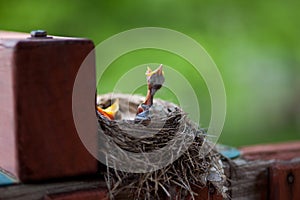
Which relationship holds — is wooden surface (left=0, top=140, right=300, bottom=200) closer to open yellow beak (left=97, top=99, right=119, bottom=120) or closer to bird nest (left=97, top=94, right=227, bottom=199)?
bird nest (left=97, top=94, right=227, bottom=199)

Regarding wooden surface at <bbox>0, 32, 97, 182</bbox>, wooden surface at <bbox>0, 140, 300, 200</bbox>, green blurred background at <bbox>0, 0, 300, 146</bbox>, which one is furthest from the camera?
green blurred background at <bbox>0, 0, 300, 146</bbox>

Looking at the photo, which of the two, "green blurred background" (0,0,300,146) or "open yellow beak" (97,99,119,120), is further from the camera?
"green blurred background" (0,0,300,146)

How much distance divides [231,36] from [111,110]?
2332 mm

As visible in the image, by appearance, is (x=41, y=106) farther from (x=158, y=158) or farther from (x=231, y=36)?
(x=231, y=36)

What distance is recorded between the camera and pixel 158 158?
4.17 ft

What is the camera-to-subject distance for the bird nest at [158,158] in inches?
48.8

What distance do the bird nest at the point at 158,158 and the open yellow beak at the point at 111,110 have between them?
99mm

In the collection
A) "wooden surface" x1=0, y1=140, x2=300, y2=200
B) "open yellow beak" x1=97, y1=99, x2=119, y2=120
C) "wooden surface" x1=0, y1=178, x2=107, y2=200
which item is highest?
"open yellow beak" x1=97, y1=99, x2=119, y2=120

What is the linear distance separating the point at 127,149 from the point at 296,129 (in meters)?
3.06

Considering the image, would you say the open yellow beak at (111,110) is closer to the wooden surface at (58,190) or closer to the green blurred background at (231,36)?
the wooden surface at (58,190)

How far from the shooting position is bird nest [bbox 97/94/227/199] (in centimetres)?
124

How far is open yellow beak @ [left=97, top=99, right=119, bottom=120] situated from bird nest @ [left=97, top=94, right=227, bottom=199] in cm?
10

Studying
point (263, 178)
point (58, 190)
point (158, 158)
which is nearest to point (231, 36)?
point (263, 178)

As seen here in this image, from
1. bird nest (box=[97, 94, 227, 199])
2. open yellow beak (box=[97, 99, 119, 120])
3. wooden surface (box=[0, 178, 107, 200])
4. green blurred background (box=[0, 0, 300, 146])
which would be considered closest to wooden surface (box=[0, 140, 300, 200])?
bird nest (box=[97, 94, 227, 199])
